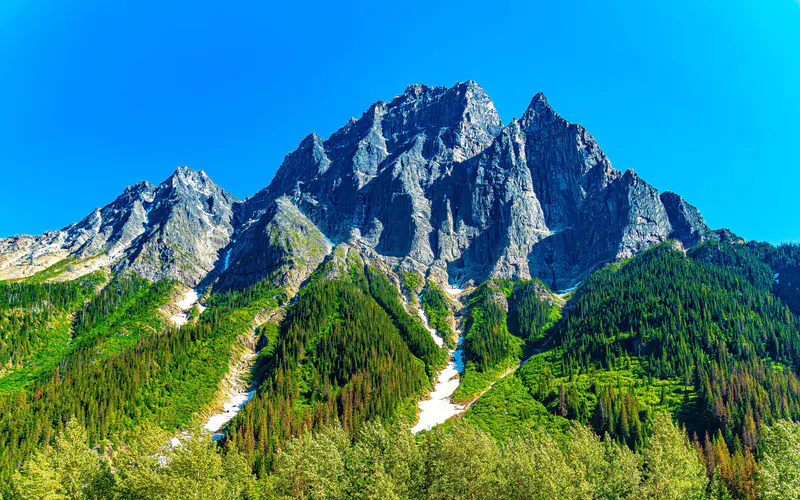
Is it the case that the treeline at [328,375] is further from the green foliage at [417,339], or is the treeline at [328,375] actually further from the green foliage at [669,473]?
the green foliage at [669,473]

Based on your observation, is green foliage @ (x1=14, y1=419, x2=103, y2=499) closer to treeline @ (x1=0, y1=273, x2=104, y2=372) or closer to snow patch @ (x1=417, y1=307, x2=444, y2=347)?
snow patch @ (x1=417, y1=307, x2=444, y2=347)

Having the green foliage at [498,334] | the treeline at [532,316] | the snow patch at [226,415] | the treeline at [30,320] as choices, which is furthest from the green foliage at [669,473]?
the treeline at [30,320]

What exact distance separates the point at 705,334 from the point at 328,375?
115914 mm

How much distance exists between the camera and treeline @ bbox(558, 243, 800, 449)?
3807 inches

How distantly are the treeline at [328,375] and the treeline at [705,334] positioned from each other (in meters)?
52.9

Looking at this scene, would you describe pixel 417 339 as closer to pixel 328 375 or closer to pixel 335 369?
pixel 335 369

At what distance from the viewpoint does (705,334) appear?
131 meters

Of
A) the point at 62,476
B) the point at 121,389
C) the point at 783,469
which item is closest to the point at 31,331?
the point at 121,389

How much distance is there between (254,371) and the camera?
134m

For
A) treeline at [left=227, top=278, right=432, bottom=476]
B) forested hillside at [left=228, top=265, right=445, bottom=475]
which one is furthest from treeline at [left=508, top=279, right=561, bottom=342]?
treeline at [left=227, top=278, right=432, bottom=476]

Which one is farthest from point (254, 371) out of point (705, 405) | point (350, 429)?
point (705, 405)

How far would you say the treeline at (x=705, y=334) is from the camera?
96.7m

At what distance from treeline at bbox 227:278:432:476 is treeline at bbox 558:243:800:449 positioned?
174 ft

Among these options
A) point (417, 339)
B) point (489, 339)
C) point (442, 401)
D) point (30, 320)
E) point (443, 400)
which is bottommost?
point (442, 401)
